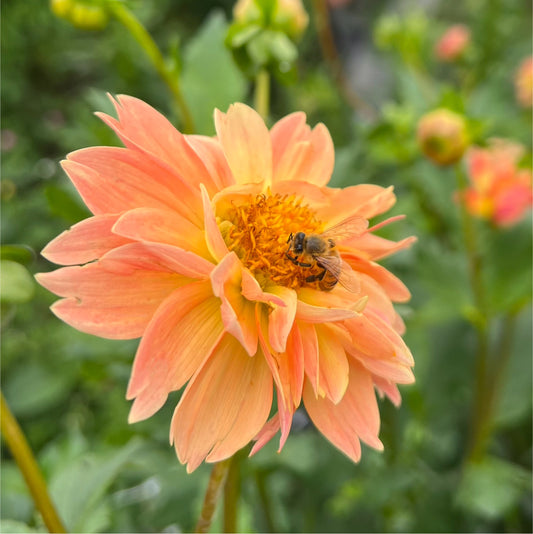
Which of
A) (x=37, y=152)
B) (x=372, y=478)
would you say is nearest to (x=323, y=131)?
(x=372, y=478)

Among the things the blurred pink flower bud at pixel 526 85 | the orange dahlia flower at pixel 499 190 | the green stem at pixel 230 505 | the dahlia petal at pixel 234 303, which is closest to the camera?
the dahlia petal at pixel 234 303

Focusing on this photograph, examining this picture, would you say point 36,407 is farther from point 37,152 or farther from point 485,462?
point 485,462

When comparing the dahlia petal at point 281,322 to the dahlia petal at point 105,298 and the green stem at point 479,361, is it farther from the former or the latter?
the green stem at point 479,361

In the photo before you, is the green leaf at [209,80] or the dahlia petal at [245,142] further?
the green leaf at [209,80]

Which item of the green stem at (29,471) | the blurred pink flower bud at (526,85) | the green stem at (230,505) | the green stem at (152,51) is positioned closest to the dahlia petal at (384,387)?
the green stem at (230,505)

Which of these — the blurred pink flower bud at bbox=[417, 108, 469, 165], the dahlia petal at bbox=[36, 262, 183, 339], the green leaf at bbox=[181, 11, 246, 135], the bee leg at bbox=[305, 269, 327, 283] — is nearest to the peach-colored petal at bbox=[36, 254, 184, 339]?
the dahlia petal at bbox=[36, 262, 183, 339]

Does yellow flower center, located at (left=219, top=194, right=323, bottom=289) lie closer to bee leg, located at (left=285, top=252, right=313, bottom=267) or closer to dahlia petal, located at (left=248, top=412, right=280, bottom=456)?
bee leg, located at (left=285, top=252, right=313, bottom=267)

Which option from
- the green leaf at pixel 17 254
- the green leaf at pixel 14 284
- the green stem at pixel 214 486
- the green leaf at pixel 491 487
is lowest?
the green leaf at pixel 491 487
